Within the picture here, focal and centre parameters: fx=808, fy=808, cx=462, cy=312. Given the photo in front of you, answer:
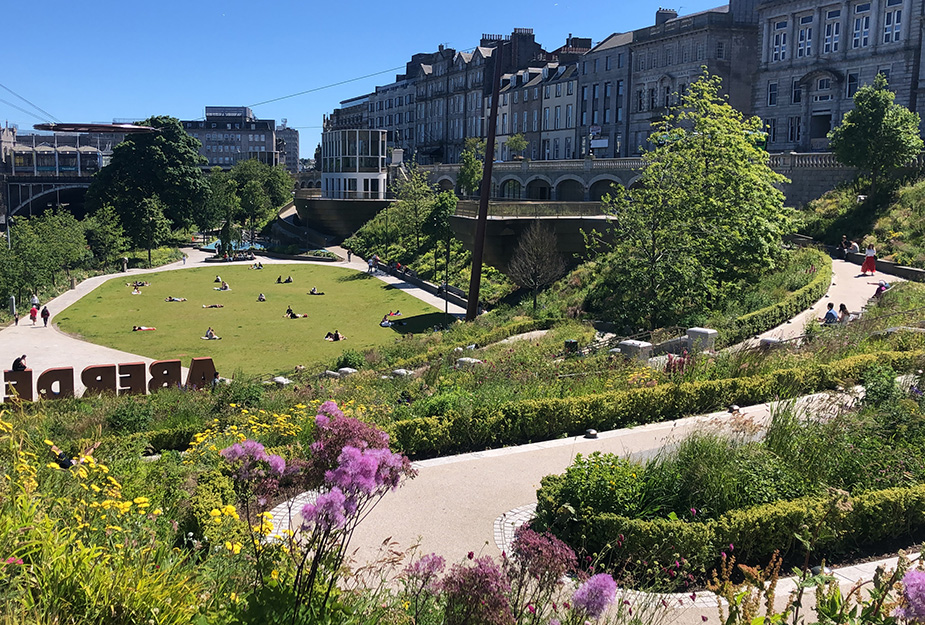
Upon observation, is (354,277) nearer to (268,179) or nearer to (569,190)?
(569,190)

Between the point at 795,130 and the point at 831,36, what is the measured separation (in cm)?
633

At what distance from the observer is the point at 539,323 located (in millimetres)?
29000

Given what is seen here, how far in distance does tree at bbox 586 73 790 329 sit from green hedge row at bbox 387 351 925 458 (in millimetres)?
9964

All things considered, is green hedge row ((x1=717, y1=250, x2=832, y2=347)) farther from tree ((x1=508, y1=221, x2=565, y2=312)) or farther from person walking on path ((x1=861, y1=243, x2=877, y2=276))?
tree ((x1=508, y1=221, x2=565, y2=312))

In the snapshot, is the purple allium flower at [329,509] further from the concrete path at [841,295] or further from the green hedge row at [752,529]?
the concrete path at [841,295]

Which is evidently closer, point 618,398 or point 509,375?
point 618,398

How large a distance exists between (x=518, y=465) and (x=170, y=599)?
22.5 ft

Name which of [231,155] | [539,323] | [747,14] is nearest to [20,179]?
[231,155]

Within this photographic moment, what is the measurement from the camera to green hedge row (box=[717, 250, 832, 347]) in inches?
830

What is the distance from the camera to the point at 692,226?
2661 centimetres

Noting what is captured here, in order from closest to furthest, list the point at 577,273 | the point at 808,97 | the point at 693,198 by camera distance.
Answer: the point at 693,198, the point at 577,273, the point at 808,97

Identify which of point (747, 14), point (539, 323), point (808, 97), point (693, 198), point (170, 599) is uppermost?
point (747, 14)

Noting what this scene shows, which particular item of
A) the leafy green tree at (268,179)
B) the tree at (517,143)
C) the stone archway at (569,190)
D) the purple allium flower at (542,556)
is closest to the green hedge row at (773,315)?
the purple allium flower at (542,556)

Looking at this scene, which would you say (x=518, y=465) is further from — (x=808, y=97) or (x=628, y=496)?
(x=808, y=97)
